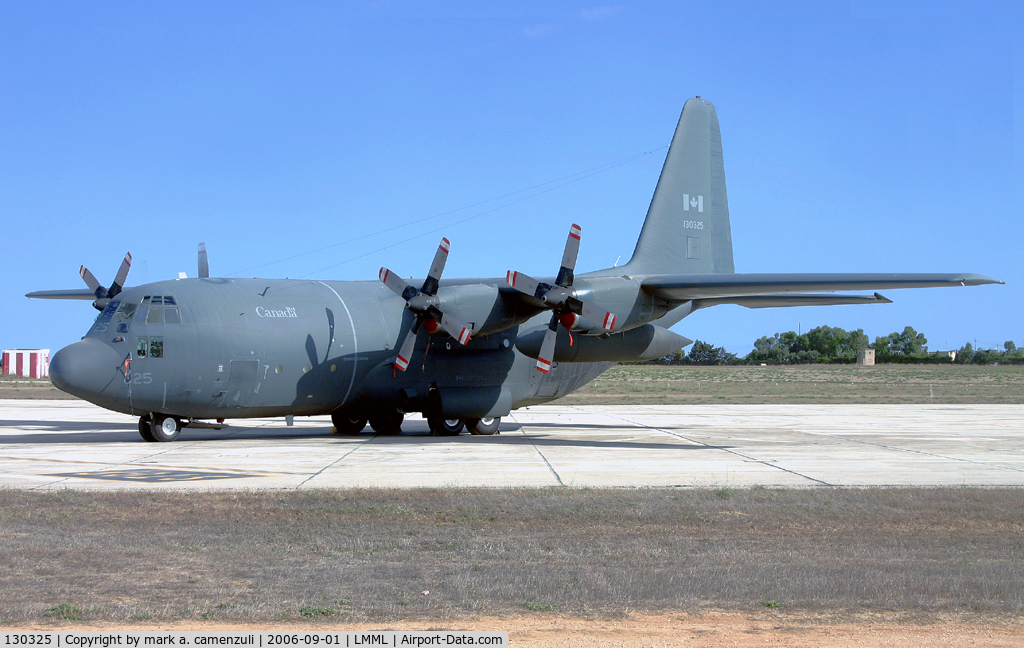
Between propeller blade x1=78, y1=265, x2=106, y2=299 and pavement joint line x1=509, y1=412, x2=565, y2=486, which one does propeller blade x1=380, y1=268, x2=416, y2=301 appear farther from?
propeller blade x1=78, y1=265, x2=106, y2=299

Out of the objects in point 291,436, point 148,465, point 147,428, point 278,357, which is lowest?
point 291,436

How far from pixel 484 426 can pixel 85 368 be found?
1062cm

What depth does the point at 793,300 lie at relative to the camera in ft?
88.0

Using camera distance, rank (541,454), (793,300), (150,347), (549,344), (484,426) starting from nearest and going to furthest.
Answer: (541,454) → (150,347) → (549,344) → (484,426) → (793,300)

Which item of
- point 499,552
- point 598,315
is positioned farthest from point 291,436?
point 499,552

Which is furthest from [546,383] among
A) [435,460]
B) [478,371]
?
[435,460]

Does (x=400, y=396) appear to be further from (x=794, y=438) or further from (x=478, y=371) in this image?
(x=794, y=438)

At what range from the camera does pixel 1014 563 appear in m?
9.53

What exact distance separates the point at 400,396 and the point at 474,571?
1588 cm

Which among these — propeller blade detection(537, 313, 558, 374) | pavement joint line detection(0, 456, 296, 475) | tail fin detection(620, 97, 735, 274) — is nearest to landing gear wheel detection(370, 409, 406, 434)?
propeller blade detection(537, 313, 558, 374)

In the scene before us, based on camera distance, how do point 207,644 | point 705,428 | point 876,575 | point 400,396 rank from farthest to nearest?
point 705,428 → point 400,396 → point 876,575 → point 207,644

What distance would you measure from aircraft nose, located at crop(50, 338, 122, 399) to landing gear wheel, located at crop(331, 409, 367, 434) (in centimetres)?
673

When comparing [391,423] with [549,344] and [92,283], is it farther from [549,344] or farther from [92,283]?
[92,283]

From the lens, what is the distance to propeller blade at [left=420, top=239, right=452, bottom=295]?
23.5 meters
